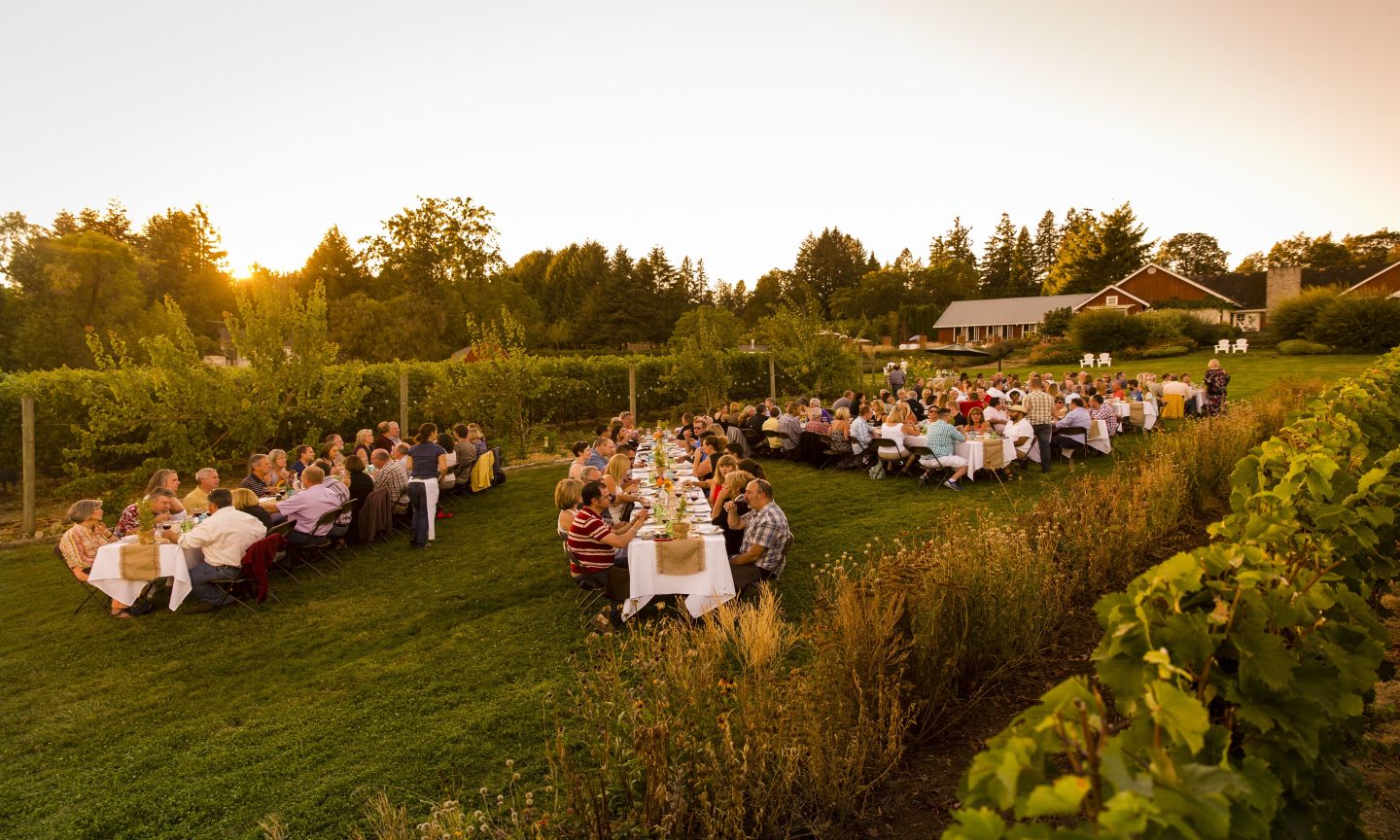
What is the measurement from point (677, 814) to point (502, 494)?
9908 millimetres

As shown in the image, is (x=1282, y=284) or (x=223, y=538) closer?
(x=223, y=538)

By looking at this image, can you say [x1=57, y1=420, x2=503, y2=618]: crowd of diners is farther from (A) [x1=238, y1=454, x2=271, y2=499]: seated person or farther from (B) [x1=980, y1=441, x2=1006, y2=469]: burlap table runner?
(B) [x1=980, y1=441, x2=1006, y2=469]: burlap table runner

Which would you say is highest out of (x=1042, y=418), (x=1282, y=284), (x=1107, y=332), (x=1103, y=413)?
(x=1282, y=284)

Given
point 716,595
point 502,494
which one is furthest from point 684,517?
point 502,494

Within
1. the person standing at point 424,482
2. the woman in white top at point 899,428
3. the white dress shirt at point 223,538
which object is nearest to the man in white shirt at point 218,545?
the white dress shirt at point 223,538

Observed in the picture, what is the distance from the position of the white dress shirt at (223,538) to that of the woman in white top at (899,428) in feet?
28.0

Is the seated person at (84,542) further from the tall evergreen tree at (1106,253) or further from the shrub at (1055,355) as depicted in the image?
the tall evergreen tree at (1106,253)

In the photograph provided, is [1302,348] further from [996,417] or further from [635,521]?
[635,521]

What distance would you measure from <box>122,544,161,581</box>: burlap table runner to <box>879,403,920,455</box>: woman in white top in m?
9.30

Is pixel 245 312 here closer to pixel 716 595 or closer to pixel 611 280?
pixel 716 595

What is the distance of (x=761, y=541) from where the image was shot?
6.27 metres

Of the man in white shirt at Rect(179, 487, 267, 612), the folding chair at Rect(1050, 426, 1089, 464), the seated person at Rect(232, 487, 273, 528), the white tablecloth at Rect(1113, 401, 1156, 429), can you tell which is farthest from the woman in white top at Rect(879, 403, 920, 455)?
the man in white shirt at Rect(179, 487, 267, 612)

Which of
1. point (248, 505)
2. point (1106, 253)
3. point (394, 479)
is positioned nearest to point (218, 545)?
point (248, 505)

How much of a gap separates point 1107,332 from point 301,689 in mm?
38518
